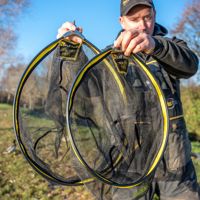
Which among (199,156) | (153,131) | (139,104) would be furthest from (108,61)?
(199,156)

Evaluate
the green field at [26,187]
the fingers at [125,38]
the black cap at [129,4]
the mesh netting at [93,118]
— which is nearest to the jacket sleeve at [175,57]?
the mesh netting at [93,118]

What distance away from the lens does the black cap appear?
89.2 inches

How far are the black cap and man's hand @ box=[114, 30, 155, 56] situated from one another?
1.94 ft

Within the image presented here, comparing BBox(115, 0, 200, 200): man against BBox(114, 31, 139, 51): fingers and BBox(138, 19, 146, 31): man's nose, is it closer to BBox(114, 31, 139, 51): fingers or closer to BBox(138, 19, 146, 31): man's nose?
BBox(138, 19, 146, 31): man's nose

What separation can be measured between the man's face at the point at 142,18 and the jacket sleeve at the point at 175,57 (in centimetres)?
26

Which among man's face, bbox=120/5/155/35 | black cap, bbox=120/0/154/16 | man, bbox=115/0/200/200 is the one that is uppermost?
black cap, bbox=120/0/154/16

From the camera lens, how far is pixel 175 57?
1952 millimetres

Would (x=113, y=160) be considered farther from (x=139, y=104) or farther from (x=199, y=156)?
(x=199, y=156)

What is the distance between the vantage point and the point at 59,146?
2117mm

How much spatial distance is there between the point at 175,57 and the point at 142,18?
0.52 m

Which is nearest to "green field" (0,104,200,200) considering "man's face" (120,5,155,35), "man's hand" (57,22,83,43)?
"man's face" (120,5,155,35)

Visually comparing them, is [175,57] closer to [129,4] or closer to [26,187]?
[129,4]

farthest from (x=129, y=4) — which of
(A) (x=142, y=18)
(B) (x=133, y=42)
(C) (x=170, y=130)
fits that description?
(C) (x=170, y=130)

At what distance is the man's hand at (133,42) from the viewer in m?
1.65
